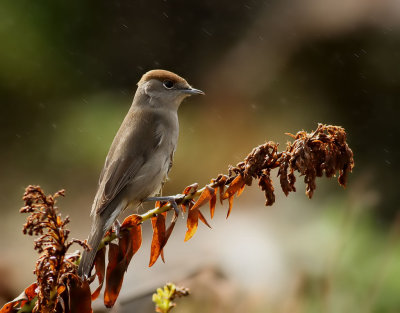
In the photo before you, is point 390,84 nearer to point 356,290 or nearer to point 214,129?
point 214,129

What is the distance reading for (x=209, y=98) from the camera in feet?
22.2

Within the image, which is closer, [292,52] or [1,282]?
[1,282]

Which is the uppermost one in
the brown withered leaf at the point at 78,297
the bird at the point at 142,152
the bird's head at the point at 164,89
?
the bird's head at the point at 164,89

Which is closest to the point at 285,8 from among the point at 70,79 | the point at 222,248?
the point at 70,79

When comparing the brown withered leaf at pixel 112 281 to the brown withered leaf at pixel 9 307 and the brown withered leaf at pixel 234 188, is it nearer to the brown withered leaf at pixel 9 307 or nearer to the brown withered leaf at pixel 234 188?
the brown withered leaf at pixel 9 307

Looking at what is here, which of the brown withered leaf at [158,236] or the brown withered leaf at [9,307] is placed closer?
the brown withered leaf at [9,307]

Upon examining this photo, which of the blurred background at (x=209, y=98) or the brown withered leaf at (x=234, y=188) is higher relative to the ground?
the blurred background at (x=209, y=98)

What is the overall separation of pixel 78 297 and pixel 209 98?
203 inches

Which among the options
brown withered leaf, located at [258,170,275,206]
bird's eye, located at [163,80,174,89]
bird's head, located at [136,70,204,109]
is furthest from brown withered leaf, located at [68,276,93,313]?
bird's eye, located at [163,80,174,89]

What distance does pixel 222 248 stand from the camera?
5109mm

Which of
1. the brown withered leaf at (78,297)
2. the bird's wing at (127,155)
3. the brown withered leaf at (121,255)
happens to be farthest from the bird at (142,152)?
the brown withered leaf at (78,297)

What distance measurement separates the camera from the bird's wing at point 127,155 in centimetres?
334

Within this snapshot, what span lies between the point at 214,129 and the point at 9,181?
207cm

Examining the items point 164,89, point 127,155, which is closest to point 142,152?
point 127,155
